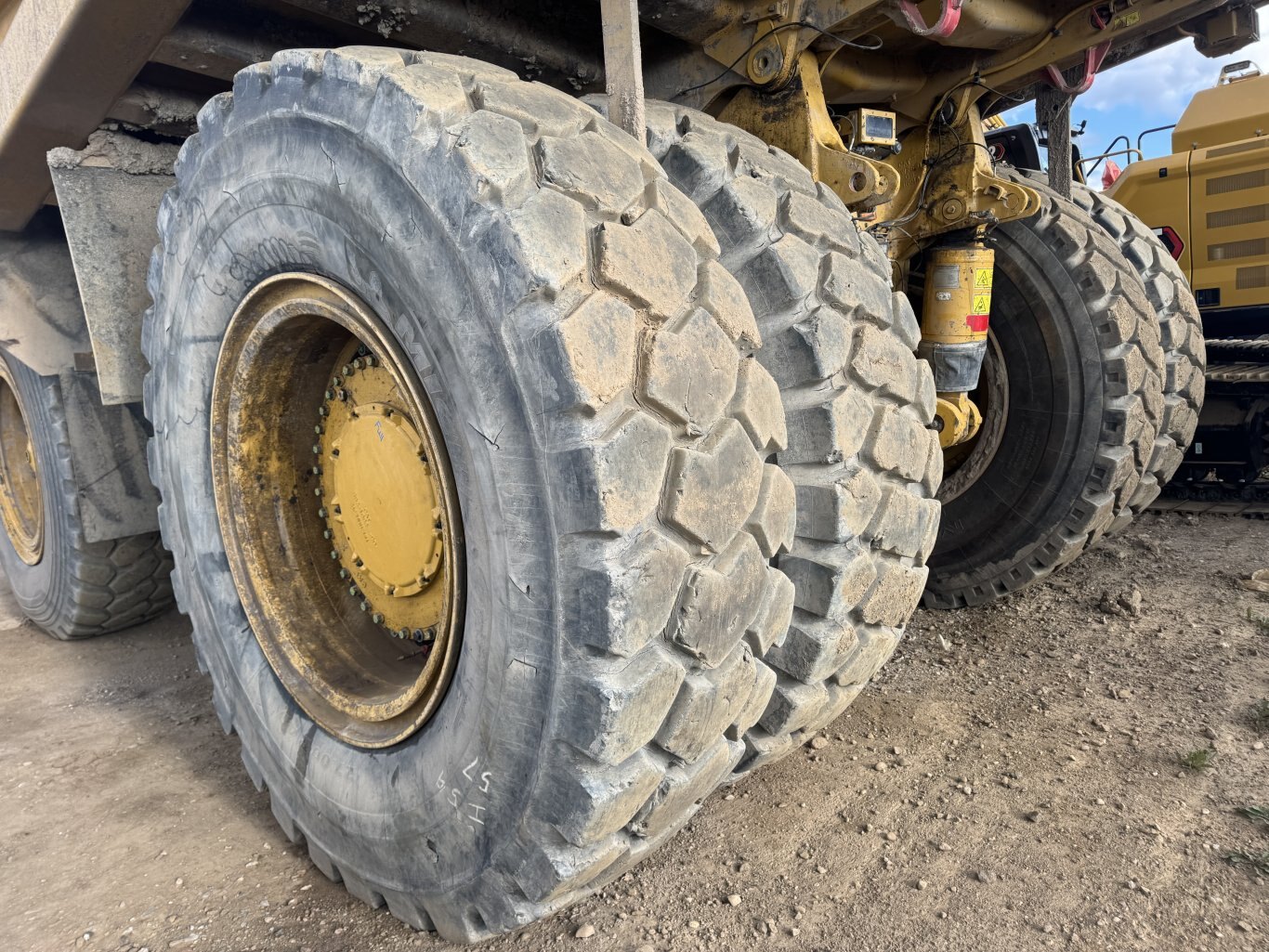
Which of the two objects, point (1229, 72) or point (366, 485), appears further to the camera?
point (1229, 72)

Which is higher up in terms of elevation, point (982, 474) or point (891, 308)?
point (891, 308)

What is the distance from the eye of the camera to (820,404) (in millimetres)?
1750

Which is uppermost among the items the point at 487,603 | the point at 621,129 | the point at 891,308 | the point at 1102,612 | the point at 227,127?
the point at 227,127

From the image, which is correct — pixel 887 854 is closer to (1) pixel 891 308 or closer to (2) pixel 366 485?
(1) pixel 891 308

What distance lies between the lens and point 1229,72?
5984 millimetres

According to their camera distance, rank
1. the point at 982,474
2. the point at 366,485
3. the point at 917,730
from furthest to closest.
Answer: the point at 982,474, the point at 917,730, the point at 366,485

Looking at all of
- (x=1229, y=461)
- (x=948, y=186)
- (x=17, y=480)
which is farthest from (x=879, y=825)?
(x=1229, y=461)

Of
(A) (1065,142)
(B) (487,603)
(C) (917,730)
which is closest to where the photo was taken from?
(B) (487,603)

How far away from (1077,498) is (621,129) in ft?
7.99

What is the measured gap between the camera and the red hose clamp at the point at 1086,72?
2807 mm

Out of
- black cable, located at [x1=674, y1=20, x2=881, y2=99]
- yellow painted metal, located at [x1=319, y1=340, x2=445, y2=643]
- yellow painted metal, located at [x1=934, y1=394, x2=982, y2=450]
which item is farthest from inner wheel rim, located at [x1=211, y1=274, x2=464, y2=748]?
yellow painted metal, located at [x1=934, y1=394, x2=982, y2=450]

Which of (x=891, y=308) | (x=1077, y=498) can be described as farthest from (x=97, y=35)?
(x=1077, y=498)

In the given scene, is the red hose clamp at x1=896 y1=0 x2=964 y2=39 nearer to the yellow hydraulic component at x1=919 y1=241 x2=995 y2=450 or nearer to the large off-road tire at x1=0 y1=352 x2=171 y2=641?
the yellow hydraulic component at x1=919 y1=241 x2=995 y2=450

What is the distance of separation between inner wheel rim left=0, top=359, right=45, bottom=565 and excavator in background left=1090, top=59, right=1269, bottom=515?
5.80 meters
